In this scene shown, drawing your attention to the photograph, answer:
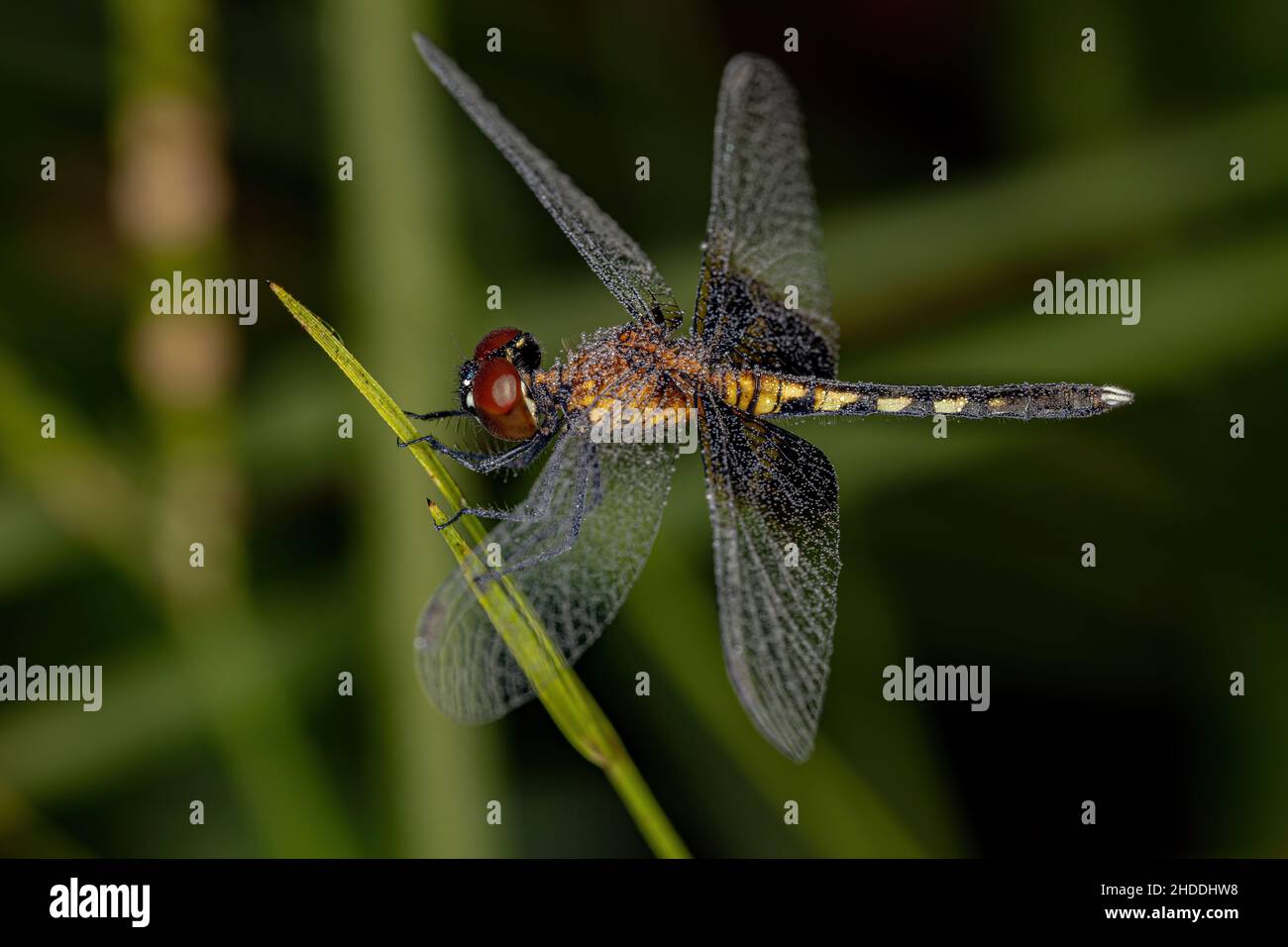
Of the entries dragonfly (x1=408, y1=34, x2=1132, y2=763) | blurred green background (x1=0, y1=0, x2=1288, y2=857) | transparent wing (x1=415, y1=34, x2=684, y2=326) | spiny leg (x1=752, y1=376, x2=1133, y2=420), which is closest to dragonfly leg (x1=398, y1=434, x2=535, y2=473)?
dragonfly (x1=408, y1=34, x2=1132, y2=763)

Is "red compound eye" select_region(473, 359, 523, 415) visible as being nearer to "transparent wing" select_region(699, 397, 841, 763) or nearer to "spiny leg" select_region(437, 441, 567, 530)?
"spiny leg" select_region(437, 441, 567, 530)

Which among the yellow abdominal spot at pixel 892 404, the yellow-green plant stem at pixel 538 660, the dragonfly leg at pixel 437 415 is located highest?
the yellow abdominal spot at pixel 892 404

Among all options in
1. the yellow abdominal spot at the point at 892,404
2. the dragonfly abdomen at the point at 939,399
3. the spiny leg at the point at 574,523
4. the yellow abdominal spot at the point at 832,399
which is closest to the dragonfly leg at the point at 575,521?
the spiny leg at the point at 574,523

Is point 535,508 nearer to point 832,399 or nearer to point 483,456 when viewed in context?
point 483,456

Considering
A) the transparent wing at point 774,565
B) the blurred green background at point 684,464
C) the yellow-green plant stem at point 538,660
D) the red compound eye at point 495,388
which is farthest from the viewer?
the blurred green background at point 684,464

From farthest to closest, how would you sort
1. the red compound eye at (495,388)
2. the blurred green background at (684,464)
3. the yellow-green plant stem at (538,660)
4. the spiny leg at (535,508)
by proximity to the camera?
the blurred green background at (684,464)
the red compound eye at (495,388)
the spiny leg at (535,508)
the yellow-green plant stem at (538,660)

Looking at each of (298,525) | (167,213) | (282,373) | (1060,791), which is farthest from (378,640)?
(1060,791)

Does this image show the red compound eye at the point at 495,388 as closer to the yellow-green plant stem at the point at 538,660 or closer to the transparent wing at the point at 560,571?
the transparent wing at the point at 560,571
